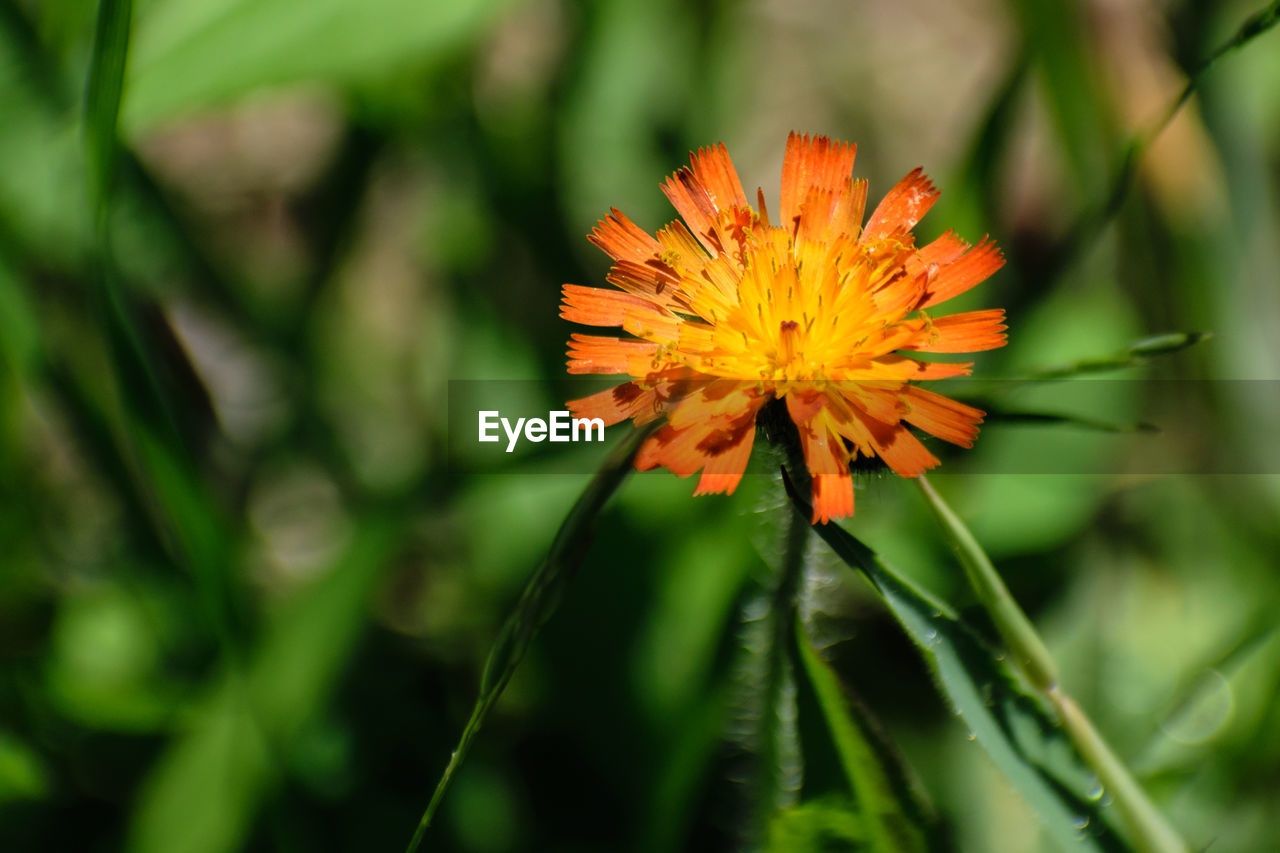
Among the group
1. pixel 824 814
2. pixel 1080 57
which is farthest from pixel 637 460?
pixel 1080 57

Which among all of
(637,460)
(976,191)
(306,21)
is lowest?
(637,460)

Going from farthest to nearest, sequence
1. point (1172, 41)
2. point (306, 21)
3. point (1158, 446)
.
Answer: point (1158, 446)
point (1172, 41)
point (306, 21)

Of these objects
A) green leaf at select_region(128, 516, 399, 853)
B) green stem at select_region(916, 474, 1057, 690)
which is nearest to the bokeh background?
green leaf at select_region(128, 516, 399, 853)

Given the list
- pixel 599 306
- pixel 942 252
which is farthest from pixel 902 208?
pixel 599 306

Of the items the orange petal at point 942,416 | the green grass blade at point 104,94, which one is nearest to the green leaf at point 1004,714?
the orange petal at point 942,416

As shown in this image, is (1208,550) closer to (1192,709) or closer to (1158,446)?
(1158,446)
